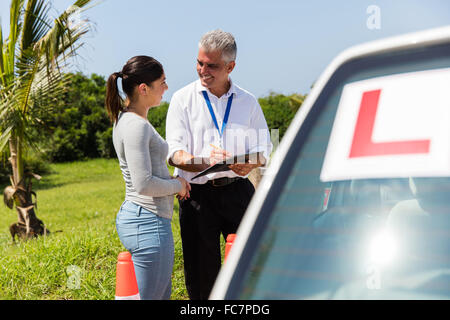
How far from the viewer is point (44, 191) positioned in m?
18.5

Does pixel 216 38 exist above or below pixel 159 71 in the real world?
above

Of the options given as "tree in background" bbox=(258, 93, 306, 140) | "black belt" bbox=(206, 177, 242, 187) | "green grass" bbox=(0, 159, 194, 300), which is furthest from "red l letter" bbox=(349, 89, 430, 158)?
"tree in background" bbox=(258, 93, 306, 140)

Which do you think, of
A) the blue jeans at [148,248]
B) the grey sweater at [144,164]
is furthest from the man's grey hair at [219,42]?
the blue jeans at [148,248]

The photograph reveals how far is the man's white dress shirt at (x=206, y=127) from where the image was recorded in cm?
321

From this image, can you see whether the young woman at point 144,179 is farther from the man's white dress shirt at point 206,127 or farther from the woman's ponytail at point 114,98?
the man's white dress shirt at point 206,127

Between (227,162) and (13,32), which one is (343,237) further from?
(13,32)

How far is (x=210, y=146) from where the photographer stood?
3197 mm

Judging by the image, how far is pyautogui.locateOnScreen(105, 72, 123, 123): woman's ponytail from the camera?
9.16 feet

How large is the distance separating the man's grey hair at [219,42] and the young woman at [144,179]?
0.43 m

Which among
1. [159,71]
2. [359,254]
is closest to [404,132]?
[359,254]

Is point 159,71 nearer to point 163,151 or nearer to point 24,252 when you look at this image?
point 163,151

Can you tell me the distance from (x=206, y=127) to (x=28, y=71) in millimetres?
4865

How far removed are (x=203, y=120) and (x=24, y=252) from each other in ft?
13.6

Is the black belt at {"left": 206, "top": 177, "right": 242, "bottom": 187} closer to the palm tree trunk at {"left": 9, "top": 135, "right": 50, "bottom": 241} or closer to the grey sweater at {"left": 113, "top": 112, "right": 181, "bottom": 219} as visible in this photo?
the grey sweater at {"left": 113, "top": 112, "right": 181, "bottom": 219}
